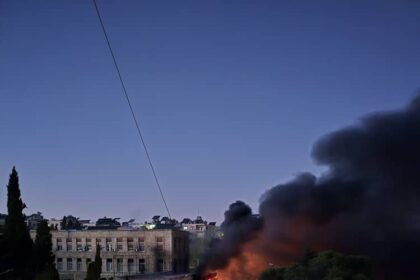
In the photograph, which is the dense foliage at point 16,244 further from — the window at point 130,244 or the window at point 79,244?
the window at point 79,244

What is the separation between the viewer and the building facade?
73.1 metres

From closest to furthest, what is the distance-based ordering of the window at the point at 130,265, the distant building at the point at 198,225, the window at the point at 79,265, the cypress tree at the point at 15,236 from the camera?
the cypress tree at the point at 15,236 → the window at the point at 130,265 → the window at the point at 79,265 → the distant building at the point at 198,225

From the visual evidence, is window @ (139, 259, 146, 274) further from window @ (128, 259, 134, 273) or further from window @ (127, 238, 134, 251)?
window @ (127, 238, 134, 251)

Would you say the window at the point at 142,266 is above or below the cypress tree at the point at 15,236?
below

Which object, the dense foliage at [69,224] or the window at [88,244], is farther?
the dense foliage at [69,224]

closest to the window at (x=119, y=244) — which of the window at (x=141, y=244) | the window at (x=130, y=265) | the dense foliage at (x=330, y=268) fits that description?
the window at (x=130, y=265)

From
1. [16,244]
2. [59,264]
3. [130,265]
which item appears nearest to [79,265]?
[59,264]

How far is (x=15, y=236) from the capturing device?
3566 centimetres

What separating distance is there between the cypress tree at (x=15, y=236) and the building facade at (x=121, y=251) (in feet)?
118

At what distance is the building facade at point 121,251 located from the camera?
73.1 m

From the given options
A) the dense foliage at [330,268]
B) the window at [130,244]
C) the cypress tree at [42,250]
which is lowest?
the dense foliage at [330,268]

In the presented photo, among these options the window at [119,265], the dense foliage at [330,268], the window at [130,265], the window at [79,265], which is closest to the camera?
the dense foliage at [330,268]

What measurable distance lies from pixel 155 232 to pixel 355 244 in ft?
82.3

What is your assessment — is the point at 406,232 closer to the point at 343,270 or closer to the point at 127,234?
the point at 343,270
